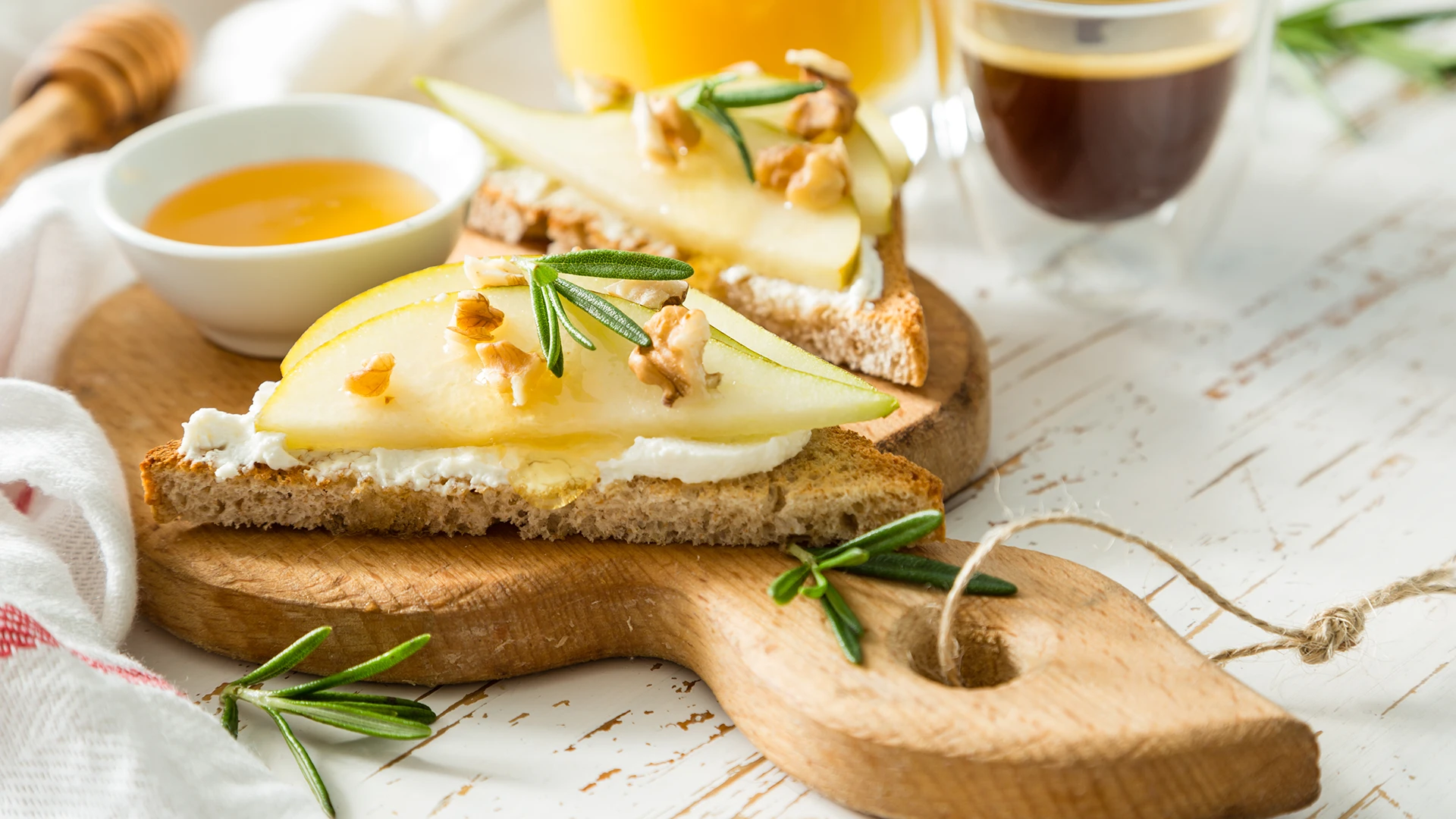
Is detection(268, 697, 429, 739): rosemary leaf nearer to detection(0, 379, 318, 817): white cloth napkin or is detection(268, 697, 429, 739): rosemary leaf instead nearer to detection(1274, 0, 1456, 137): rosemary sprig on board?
detection(0, 379, 318, 817): white cloth napkin

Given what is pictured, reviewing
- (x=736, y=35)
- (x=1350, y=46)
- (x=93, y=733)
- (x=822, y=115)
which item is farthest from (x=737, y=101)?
(x=1350, y=46)

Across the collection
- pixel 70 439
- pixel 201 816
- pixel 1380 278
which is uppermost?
pixel 70 439

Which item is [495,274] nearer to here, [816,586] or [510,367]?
[510,367]

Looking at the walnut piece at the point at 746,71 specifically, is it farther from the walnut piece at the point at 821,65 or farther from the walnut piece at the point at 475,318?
the walnut piece at the point at 475,318

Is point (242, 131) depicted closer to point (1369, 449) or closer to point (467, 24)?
point (467, 24)

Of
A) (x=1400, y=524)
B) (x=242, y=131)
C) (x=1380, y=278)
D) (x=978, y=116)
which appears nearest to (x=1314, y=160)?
(x=1380, y=278)

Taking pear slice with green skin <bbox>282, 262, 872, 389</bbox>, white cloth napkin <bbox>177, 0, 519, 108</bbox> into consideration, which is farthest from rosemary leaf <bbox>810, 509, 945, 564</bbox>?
white cloth napkin <bbox>177, 0, 519, 108</bbox>

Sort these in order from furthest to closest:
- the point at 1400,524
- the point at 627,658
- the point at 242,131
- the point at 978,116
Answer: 1. the point at 978,116
2. the point at 242,131
3. the point at 1400,524
4. the point at 627,658

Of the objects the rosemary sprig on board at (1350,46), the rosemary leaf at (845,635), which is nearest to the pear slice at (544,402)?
the rosemary leaf at (845,635)
